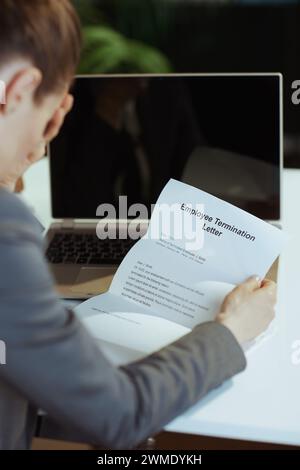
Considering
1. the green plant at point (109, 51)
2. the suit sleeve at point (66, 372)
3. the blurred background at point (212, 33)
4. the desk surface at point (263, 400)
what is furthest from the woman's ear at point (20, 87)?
the blurred background at point (212, 33)

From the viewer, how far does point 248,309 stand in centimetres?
80

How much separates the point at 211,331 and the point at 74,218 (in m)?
0.64

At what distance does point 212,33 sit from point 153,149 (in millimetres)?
2194

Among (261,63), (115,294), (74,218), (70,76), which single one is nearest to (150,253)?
(115,294)

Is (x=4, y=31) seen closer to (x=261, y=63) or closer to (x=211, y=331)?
(x=211, y=331)

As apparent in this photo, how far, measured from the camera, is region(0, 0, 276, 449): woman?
0.60 metres

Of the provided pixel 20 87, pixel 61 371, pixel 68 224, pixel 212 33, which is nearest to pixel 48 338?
pixel 61 371

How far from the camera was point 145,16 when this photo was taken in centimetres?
335

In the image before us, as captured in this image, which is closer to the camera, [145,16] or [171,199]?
[171,199]

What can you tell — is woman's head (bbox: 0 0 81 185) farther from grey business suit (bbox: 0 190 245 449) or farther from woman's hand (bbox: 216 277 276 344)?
woman's hand (bbox: 216 277 276 344)

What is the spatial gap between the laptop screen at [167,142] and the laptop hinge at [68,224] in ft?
0.04

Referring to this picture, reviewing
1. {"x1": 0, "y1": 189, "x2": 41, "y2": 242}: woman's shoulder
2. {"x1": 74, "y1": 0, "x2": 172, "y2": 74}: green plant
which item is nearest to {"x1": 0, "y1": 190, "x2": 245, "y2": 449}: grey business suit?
{"x1": 0, "y1": 189, "x2": 41, "y2": 242}: woman's shoulder

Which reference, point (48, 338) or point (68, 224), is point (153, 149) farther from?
point (48, 338)
